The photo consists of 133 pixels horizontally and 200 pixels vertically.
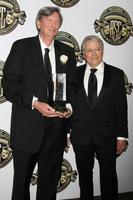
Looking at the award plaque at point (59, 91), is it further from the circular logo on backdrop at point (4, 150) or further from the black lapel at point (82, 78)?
the circular logo on backdrop at point (4, 150)

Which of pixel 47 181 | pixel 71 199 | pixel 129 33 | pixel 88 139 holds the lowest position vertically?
pixel 71 199

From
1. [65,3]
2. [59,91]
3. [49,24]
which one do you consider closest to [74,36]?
[65,3]

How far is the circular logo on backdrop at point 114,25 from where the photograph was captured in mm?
2441

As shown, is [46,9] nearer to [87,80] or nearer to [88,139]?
[87,80]

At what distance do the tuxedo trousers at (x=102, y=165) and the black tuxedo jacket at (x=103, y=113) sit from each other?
0.16 feet

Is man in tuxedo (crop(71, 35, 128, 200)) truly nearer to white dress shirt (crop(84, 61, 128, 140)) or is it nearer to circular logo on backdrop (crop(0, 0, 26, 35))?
white dress shirt (crop(84, 61, 128, 140))

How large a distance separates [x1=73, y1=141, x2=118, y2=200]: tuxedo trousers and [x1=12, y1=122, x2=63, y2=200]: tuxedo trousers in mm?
193

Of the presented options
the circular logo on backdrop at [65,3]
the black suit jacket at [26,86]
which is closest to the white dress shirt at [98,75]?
the black suit jacket at [26,86]

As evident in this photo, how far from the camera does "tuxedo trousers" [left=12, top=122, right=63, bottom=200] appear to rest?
70.2 inches

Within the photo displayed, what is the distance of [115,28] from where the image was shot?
2492mm

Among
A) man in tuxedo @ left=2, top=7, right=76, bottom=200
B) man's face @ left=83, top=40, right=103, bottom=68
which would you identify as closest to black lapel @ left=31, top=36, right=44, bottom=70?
man in tuxedo @ left=2, top=7, right=76, bottom=200

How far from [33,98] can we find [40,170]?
48 centimetres

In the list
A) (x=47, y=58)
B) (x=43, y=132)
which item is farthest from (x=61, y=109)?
(x=47, y=58)

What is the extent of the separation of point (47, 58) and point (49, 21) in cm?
21
